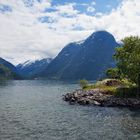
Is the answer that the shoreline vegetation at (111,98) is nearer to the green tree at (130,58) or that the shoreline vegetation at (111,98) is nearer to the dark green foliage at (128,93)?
the dark green foliage at (128,93)

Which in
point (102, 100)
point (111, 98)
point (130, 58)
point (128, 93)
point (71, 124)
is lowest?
point (71, 124)

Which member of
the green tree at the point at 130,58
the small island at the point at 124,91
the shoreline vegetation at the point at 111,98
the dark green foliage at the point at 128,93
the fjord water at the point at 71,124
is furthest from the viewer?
the dark green foliage at the point at 128,93

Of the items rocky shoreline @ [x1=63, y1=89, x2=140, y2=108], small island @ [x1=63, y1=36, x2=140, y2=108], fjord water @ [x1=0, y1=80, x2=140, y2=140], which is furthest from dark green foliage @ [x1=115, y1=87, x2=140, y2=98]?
fjord water @ [x1=0, y1=80, x2=140, y2=140]

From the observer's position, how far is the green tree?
105000mm

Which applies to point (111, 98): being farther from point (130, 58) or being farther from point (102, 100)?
point (130, 58)

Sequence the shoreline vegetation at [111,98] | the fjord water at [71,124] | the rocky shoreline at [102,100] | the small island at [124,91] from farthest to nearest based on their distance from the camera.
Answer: the small island at [124,91]
the shoreline vegetation at [111,98]
the rocky shoreline at [102,100]
the fjord water at [71,124]

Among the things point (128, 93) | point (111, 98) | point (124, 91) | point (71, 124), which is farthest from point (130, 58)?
point (71, 124)

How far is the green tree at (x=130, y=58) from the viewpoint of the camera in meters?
105

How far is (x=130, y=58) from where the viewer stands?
107 m

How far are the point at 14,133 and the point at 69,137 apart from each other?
9659mm

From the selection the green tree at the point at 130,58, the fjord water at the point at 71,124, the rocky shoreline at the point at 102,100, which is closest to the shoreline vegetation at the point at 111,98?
the rocky shoreline at the point at 102,100

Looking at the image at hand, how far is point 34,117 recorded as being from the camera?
250 feet

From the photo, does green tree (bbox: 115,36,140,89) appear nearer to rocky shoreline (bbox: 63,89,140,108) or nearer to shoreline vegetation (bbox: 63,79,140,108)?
shoreline vegetation (bbox: 63,79,140,108)

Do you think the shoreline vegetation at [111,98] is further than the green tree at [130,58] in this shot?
No
